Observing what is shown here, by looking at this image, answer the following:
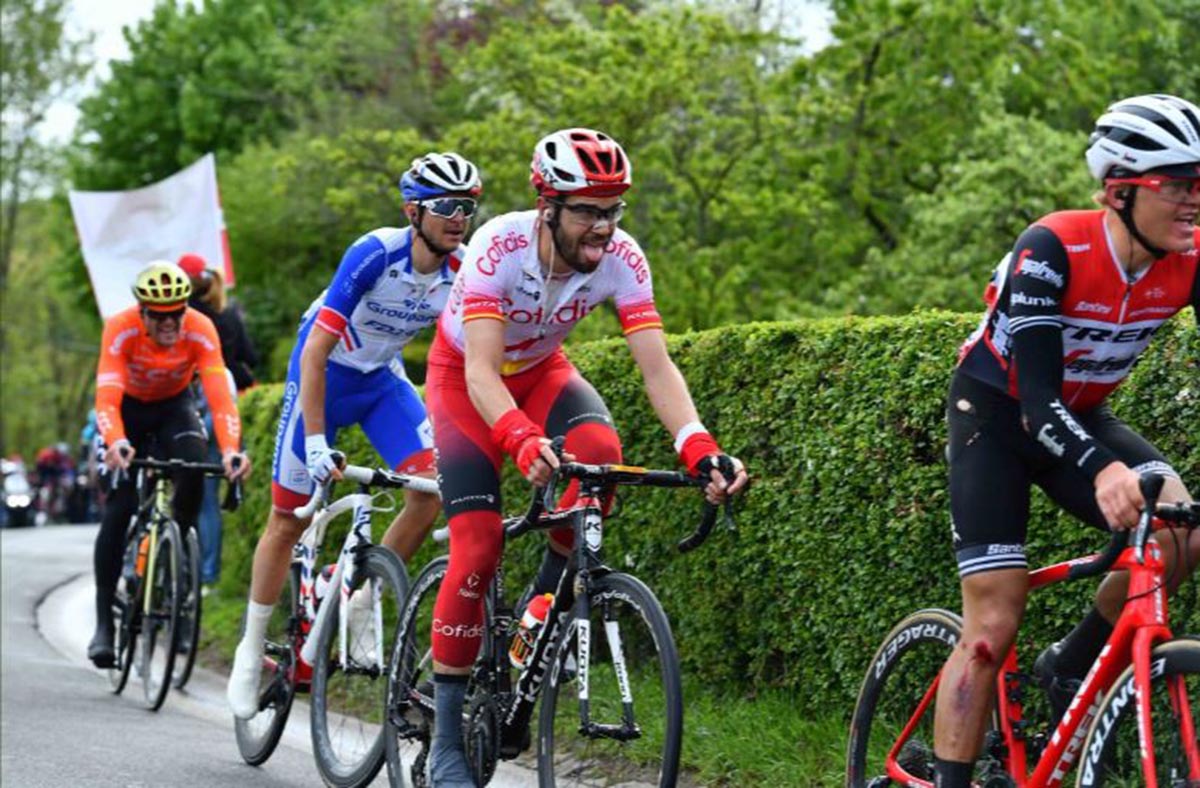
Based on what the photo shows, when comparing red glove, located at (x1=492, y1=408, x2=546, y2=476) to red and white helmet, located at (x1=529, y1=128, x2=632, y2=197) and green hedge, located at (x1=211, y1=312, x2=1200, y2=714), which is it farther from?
green hedge, located at (x1=211, y1=312, x2=1200, y2=714)

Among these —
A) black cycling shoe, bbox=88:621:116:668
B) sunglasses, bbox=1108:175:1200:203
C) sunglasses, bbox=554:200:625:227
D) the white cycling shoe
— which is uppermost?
sunglasses, bbox=554:200:625:227

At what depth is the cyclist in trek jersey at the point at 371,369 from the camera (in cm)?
742

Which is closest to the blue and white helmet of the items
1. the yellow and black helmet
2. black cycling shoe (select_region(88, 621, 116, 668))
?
the yellow and black helmet

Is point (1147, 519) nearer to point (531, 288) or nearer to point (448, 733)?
point (531, 288)

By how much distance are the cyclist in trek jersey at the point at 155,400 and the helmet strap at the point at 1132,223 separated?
18.7 feet

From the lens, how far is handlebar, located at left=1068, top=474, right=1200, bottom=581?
428 cm

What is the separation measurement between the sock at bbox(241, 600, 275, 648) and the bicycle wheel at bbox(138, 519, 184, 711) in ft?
6.04

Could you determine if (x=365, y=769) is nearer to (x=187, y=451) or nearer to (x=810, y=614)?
(x=810, y=614)

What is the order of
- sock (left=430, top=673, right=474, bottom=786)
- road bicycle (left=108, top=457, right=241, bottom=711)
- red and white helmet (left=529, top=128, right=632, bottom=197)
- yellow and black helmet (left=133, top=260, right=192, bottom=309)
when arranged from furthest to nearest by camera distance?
road bicycle (left=108, top=457, right=241, bottom=711) → yellow and black helmet (left=133, top=260, right=192, bottom=309) → sock (left=430, top=673, right=474, bottom=786) → red and white helmet (left=529, top=128, right=632, bottom=197)

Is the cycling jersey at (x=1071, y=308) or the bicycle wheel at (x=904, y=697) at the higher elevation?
the cycling jersey at (x=1071, y=308)

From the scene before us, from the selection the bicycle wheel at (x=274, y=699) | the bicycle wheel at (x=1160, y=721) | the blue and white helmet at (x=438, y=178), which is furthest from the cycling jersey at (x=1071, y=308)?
the bicycle wheel at (x=274, y=699)

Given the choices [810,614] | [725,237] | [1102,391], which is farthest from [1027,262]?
[725,237]

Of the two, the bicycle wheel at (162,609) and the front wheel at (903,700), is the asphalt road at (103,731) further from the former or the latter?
the front wheel at (903,700)

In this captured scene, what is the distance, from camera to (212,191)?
20672mm
